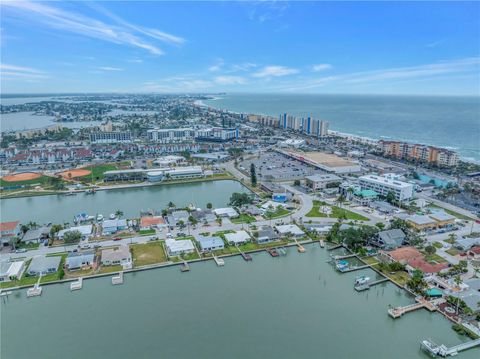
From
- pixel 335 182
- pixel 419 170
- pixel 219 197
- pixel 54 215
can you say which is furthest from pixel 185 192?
pixel 419 170

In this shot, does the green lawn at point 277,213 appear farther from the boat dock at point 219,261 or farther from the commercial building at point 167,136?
the commercial building at point 167,136

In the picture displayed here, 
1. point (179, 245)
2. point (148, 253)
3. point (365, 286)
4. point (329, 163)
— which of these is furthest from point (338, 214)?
point (329, 163)

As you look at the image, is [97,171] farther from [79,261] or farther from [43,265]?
[79,261]

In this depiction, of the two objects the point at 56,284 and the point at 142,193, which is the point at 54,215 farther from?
the point at 56,284

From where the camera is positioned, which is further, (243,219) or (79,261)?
(243,219)

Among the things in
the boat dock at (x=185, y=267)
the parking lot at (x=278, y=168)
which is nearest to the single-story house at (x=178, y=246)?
the boat dock at (x=185, y=267)
